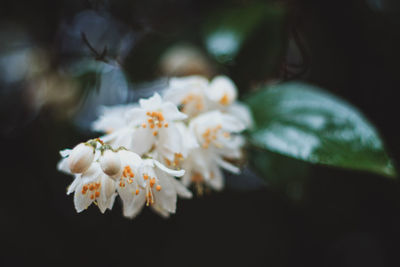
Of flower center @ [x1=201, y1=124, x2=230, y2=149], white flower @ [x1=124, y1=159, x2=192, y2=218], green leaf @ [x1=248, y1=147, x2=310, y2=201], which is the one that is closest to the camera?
white flower @ [x1=124, y1=159, x2=192, y2=218]

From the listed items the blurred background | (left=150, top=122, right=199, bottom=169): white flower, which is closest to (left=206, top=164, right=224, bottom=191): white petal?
(left=150, top=122, right=199, bottom=169): white flower

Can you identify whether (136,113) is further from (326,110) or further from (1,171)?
(1,171)

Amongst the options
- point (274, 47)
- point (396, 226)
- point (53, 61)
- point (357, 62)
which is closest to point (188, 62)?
point (274, 47)

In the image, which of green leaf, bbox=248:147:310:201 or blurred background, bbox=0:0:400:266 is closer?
green leaf, bbox=248:147:310:201

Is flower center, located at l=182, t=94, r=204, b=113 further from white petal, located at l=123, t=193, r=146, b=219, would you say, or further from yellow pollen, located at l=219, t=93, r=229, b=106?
white petal, located at l=123, t=193, r=146, b=219

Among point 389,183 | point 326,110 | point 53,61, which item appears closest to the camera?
point 326,110

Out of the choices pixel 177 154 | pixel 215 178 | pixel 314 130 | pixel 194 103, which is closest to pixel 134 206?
pixel 177 154

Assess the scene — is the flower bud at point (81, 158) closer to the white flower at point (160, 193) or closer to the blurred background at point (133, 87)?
the white flower at point (160, 193)

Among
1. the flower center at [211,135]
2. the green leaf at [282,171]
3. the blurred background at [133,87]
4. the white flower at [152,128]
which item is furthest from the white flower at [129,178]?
the blurred background at [133,87]
